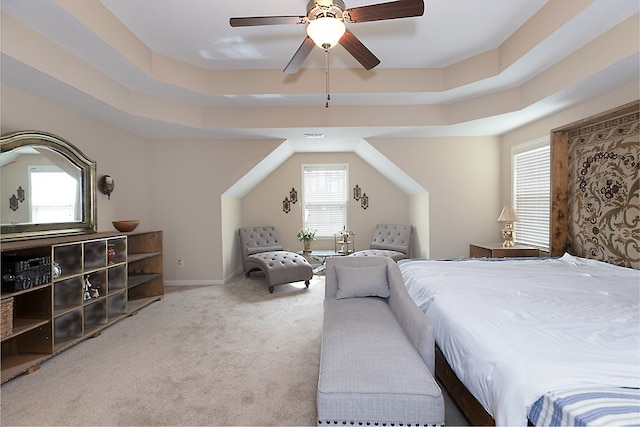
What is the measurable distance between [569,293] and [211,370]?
264cm

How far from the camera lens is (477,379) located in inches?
59.6

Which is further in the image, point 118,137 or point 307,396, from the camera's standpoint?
point 118,137

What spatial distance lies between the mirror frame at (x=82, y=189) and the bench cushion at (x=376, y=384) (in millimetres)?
2814

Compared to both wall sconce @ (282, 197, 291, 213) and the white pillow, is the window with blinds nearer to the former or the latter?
the white pillow

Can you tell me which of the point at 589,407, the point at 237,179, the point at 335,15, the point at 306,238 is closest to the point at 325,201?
the point at 306,238

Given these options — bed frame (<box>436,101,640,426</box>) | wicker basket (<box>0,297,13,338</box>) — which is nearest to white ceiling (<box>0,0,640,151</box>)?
bed frame (<box>436,101,640,426</box>)

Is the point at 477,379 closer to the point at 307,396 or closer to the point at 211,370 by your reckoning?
the point at 307,396

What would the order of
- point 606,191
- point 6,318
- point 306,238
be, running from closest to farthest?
point 6,318 < point 606,191 < point 306,238

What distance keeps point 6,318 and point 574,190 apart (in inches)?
215

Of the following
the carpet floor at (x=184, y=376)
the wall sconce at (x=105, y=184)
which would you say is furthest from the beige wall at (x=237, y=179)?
the carpet floor at (x=184, y=376)

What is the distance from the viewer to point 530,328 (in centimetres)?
160

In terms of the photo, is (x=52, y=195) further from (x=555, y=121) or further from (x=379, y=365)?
(x=555, y=121)

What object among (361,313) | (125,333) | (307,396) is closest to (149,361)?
(125,333)

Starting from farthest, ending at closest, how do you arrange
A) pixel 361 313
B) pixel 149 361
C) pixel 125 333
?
Answer: pixel 125 333, pixel 149 361, pixel 361 313
